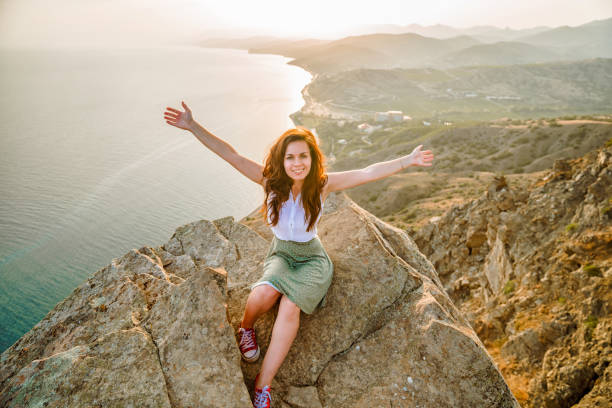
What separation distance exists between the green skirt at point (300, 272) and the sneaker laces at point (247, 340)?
0.54 m

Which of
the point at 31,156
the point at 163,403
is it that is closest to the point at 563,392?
the point at 163,403

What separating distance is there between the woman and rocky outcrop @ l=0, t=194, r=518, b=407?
44 centimetres

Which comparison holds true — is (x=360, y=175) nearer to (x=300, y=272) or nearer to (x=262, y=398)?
(x=300, y=272)

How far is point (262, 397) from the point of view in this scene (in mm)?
3406

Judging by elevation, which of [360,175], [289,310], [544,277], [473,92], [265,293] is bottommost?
[473,92]

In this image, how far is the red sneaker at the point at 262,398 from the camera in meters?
3.38

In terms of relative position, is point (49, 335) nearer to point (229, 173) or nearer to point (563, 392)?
point (563, 392)

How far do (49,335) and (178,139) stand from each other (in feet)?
175

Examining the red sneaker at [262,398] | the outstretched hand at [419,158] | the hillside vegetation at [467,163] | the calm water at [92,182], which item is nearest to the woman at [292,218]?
the red sneaker at [262,398]

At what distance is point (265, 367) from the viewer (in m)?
3.49

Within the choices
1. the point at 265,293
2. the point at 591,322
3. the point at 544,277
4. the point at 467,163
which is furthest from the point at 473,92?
the point at 265,293

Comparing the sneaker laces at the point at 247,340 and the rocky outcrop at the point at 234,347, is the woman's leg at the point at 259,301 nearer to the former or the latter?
the sneaker laces at the point at 247,340

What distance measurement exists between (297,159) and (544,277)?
730 cm

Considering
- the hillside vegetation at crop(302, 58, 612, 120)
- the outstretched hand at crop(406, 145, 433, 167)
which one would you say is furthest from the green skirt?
the hillside vegetation at crop(302, 58, 612, 120)
